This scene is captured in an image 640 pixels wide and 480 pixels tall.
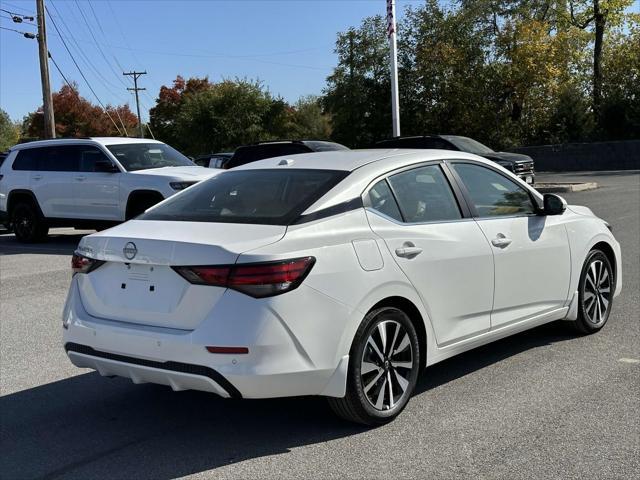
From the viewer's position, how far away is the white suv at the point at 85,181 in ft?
42.0

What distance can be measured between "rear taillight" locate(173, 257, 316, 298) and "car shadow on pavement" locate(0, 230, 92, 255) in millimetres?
9659

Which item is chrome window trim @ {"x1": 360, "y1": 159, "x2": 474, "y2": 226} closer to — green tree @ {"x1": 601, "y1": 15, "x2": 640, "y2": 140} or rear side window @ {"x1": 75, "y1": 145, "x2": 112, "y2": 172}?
rear side window @ {"x1": 75, "y1": 145, "x2": 112, "y2": 172}

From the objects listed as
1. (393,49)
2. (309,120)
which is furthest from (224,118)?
(393,49)

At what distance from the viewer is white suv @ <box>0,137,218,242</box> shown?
12.8 m

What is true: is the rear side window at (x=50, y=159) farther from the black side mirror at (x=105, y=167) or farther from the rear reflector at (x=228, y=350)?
the rear reflector at (x=228, y=350)

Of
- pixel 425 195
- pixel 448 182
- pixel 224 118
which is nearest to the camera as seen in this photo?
pixel 425 195

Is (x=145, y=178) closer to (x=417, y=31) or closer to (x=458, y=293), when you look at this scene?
(x=458, y=293)

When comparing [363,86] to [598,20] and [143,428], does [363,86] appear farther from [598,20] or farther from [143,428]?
[143,428]

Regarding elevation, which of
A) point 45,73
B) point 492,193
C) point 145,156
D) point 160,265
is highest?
point 45,73

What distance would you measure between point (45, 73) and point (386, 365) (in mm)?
26669

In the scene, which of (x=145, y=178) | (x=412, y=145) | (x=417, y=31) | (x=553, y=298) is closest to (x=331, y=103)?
(x=417, y=31)

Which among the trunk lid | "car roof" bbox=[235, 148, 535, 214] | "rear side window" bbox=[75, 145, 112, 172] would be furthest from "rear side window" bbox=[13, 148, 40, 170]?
the trunk lid

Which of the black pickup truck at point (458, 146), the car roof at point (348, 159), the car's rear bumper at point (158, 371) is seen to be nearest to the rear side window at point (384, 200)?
the car roof at point (348, 159)

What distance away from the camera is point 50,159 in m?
14.2
